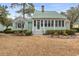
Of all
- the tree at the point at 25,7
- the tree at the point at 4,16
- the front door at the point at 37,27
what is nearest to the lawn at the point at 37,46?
the front door at the point at 37,27

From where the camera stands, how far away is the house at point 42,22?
19094 millimetres

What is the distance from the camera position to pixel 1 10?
1912 cm

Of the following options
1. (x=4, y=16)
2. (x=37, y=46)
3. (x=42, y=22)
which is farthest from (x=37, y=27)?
(x=4, y=16)

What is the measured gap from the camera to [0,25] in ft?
62.7

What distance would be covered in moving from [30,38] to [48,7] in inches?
17.6

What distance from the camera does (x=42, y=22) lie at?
19125 mm

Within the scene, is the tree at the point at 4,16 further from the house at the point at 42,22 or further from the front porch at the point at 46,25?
the front porch at the point at 46,25

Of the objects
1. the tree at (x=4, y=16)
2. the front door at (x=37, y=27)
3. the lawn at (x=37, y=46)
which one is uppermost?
the tree at (x=4, y=16)

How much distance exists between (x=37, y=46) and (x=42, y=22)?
31cm

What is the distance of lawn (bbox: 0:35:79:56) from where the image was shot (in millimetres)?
19047

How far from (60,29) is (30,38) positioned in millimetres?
392

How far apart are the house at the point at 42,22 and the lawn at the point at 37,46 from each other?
12 cm

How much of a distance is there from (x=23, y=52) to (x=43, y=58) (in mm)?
266

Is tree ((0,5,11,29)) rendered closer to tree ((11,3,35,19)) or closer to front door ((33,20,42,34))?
tree ((11,3,35,19))
